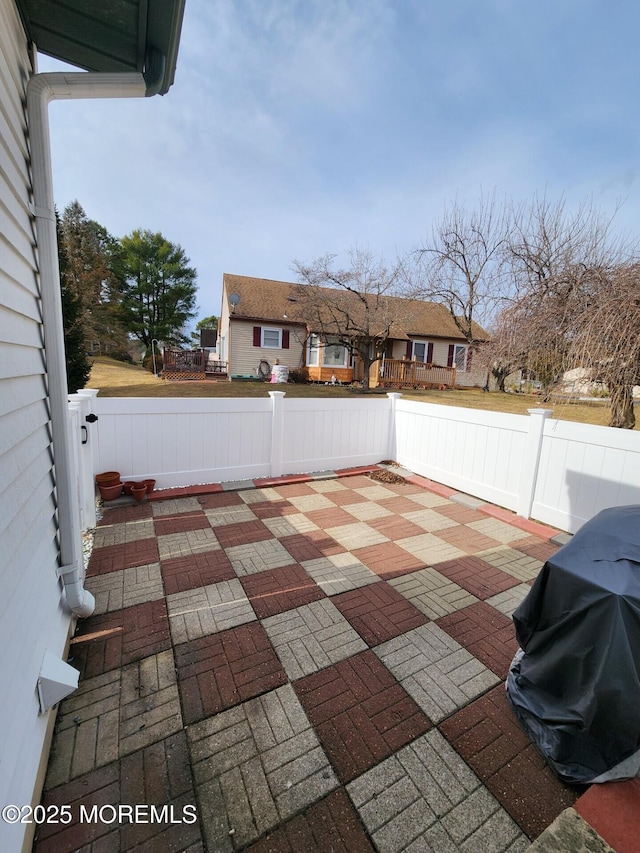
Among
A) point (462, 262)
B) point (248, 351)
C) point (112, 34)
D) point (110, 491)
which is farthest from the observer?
point (248, 351)

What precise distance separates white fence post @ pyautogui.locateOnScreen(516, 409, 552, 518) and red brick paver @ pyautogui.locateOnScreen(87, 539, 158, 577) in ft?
13.5

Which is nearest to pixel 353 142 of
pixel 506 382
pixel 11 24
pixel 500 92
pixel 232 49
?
pixel 500 92

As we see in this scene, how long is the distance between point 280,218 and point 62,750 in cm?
1305

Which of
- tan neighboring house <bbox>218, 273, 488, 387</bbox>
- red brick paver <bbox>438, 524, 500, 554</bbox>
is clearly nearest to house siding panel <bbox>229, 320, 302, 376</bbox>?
tan neighboring house <bbox>218, 273, 488, 387</bbox>

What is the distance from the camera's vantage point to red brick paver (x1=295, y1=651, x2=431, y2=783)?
5.38 feet

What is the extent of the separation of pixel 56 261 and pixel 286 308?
15344 mm

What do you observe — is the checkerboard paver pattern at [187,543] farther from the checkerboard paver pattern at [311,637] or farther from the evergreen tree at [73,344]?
the evergreen tree at [73,344]

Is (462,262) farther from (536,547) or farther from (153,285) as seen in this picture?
(153,285)

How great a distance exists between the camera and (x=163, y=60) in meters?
1.88

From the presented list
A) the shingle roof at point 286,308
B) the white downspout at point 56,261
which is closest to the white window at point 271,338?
the shingle roof at point 286,308

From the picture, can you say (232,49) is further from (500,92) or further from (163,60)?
(500,92)

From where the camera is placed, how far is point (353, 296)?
45.5ft

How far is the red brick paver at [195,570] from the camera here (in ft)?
9.30

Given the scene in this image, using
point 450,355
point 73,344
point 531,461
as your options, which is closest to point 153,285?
point 73,344
